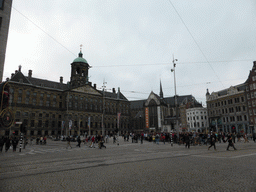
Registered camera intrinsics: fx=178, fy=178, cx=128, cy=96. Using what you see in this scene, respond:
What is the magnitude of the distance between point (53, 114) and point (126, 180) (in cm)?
6567

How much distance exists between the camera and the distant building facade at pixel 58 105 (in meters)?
58.1

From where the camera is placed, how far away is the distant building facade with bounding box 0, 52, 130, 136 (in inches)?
2287

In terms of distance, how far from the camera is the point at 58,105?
67.6 m

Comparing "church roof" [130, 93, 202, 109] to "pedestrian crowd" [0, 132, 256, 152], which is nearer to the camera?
"pedestrian crowd" [0, 132, 256, 152]

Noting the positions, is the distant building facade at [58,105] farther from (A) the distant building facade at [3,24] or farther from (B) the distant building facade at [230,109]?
(A) the distant building facade at [3,24]

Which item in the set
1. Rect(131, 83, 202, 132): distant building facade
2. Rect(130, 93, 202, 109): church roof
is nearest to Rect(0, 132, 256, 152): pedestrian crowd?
Rect(131, 83, 202, 132): distant building facade

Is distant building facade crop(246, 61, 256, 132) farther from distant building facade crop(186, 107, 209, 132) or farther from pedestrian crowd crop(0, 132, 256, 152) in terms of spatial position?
distant building facade crop(186, 107, 209, 132)

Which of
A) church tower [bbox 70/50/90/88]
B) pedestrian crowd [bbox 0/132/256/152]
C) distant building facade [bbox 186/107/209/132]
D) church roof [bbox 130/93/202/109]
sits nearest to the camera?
pedestrian crowd [bbox 0/132/256/152]

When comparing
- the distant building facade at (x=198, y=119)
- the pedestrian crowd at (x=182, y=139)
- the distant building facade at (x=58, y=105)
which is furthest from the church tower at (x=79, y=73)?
the distant building facade at (x=198, y=119)

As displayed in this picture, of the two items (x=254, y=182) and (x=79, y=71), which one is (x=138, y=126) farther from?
(x=254, y=182)

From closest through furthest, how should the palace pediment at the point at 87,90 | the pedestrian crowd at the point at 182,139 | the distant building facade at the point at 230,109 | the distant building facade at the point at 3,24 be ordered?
1. the distant building facade at the point at 3,24
2. the pedestrian crowd at the point at 182,139
3. the distant building facade at the point at 230,109
4. the palace pediment at the point at 87,90

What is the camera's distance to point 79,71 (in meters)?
74.7

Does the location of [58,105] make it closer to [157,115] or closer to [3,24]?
Result: [157,115]

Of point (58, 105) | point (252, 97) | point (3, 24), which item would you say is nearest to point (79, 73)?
point (58, 105)
